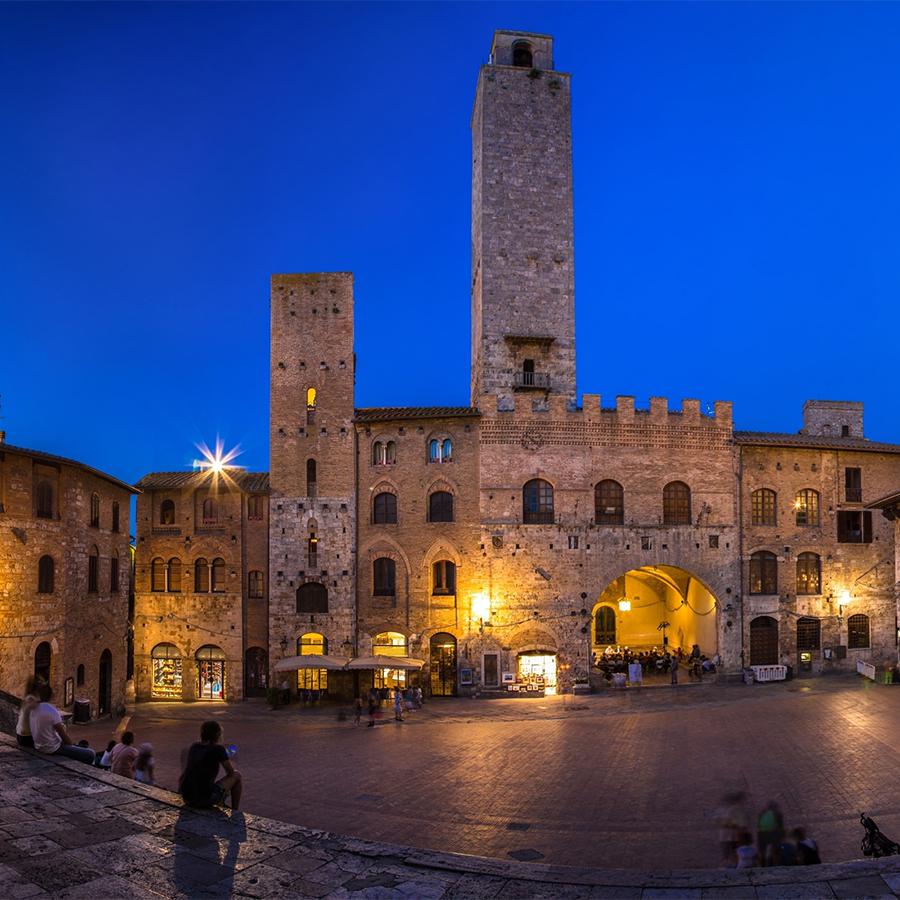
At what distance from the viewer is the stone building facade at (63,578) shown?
2350cm

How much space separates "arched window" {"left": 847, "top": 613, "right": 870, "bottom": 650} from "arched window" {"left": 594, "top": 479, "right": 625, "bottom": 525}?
11.7 meters

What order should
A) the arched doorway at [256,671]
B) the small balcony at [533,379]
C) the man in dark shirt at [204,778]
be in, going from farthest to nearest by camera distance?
the small balcony at [533,379], the arched doorway at [256,671], the man in dark shirt at [204,778]

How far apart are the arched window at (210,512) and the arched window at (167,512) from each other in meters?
1.52

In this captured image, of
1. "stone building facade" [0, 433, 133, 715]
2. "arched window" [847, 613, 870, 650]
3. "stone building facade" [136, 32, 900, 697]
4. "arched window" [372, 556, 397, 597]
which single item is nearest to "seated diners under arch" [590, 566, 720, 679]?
"stone building facade" [136, 32, 900, 697]

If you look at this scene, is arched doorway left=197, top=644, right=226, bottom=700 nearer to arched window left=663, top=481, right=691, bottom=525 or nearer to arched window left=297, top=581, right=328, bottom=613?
arched window left=297, top=581, right=328, bottom=613

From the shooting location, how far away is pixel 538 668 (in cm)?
3145

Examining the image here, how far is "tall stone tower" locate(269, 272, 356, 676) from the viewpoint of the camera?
105 ft

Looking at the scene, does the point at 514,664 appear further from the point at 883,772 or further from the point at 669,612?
the point at 883,772

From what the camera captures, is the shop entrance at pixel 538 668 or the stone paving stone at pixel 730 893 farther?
the shop entrance at pixel 538 668

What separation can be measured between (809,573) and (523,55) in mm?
27868

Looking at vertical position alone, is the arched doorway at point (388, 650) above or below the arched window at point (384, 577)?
below

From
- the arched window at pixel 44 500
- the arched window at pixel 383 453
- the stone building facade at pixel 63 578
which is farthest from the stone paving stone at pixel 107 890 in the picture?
the arched window at pixel 383 453

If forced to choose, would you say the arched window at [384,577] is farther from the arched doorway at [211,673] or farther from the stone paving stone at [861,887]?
the stone paving stone at [861,887]

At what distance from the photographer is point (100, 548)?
97.4 ft
